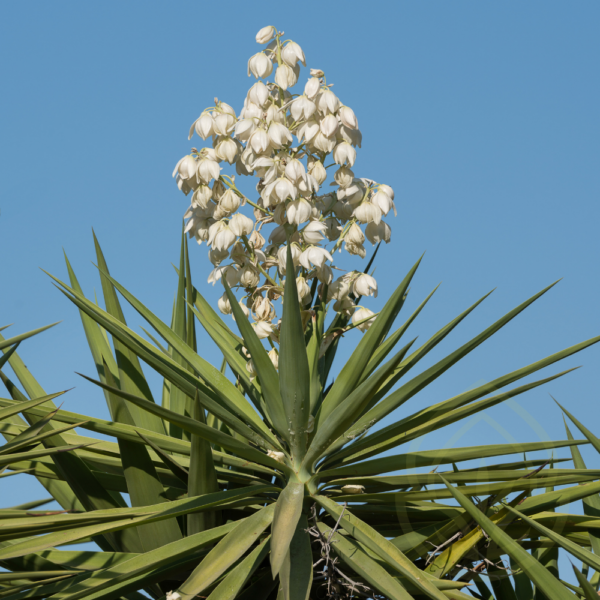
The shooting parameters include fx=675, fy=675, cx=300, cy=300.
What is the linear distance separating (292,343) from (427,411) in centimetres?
45

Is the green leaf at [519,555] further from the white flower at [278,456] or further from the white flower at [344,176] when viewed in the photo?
the white flower at [344,176]

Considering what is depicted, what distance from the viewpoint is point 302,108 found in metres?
2.16

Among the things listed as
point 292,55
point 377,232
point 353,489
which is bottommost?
point 353,489

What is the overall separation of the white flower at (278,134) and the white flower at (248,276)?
16.1 inches

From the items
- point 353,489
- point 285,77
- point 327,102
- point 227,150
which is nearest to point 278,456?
point 353,489

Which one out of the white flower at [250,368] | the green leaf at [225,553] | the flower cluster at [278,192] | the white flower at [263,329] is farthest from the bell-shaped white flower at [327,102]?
the green leaf at [225,553]

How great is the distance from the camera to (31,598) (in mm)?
1605

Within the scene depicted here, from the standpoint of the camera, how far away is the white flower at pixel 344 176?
2229 mm

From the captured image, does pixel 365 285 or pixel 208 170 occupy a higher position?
pixel 208 170

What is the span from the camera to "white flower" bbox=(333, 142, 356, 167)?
2.20 m

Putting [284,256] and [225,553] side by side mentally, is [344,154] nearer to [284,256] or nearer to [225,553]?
[284,256]

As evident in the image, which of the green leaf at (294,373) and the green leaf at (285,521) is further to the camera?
the green leaf at (294,373)

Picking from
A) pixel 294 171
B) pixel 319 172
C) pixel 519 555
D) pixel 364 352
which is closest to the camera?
pixel 519 555

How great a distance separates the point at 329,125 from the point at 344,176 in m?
0.18
